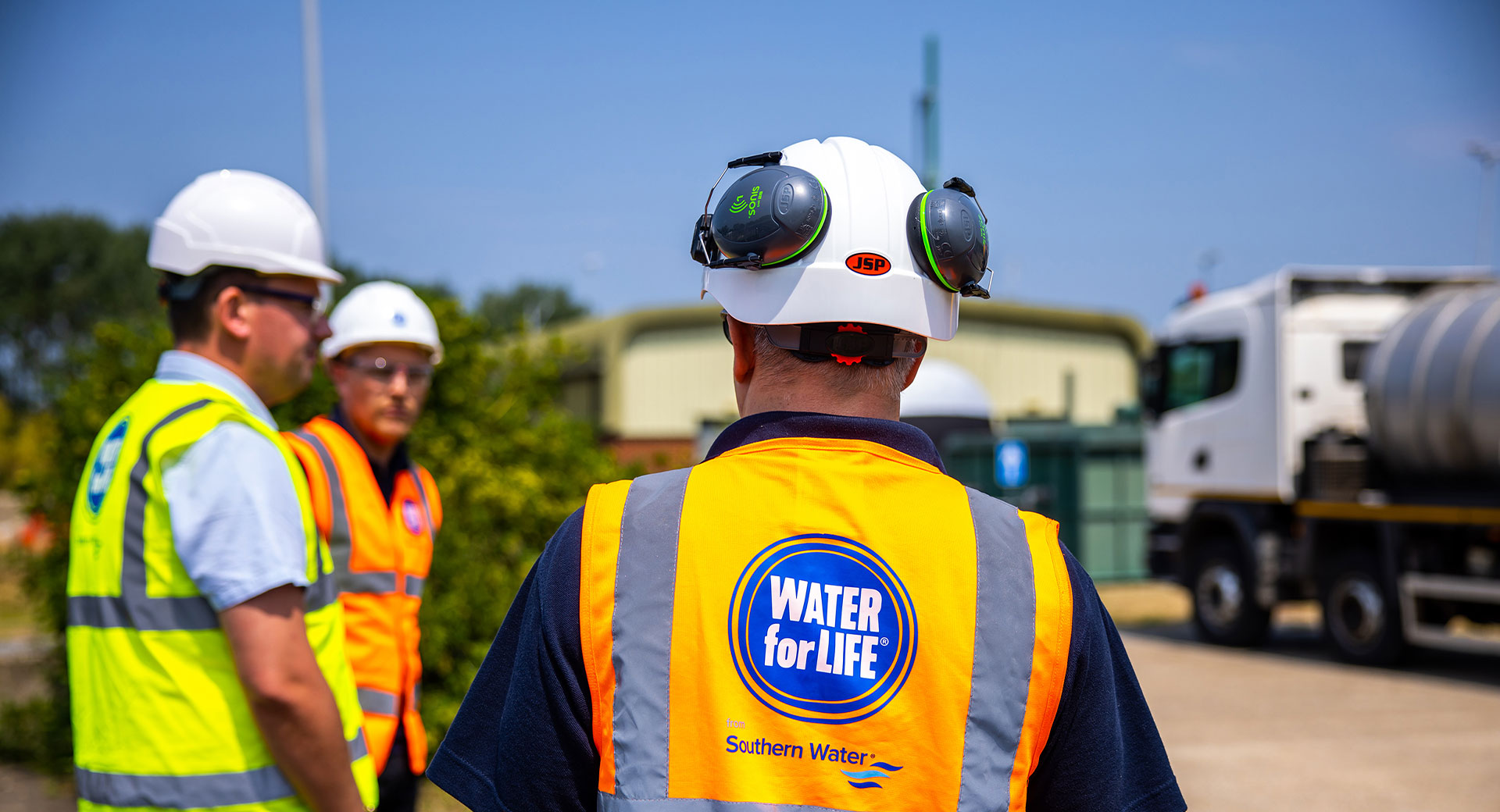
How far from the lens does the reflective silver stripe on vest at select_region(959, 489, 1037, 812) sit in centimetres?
146

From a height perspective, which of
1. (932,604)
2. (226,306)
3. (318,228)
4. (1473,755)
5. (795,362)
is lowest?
(1473,755)

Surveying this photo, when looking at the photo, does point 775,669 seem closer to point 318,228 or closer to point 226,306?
point 226,306

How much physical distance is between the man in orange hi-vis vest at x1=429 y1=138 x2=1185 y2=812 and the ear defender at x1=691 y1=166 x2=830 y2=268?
22 centimetres

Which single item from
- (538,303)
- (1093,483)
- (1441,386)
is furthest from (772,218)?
(538,303)

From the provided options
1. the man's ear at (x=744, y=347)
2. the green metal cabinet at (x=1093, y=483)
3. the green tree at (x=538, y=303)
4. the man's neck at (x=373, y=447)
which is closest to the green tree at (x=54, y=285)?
the green tree at (x=538, y=303)

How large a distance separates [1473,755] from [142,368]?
8540 mm

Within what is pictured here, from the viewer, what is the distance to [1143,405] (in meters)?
13.7

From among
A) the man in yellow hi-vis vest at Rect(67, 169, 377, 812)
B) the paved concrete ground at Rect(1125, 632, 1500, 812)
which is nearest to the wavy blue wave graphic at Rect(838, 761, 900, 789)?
the man in yellow hi-vis vest at Rect(67, 169, 377, 812)

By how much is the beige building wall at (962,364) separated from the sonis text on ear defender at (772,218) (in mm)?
25217

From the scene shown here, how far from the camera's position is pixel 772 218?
65.8 inches

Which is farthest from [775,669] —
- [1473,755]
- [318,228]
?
[1473,755]

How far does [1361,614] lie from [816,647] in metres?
11.4

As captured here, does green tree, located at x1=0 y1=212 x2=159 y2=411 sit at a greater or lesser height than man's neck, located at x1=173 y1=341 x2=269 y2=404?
greater

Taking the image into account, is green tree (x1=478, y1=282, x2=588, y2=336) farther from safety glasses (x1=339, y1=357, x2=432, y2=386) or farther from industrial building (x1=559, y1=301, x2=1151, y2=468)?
safety glasses (x1=339, y1=357, x2=432, y2=386)
